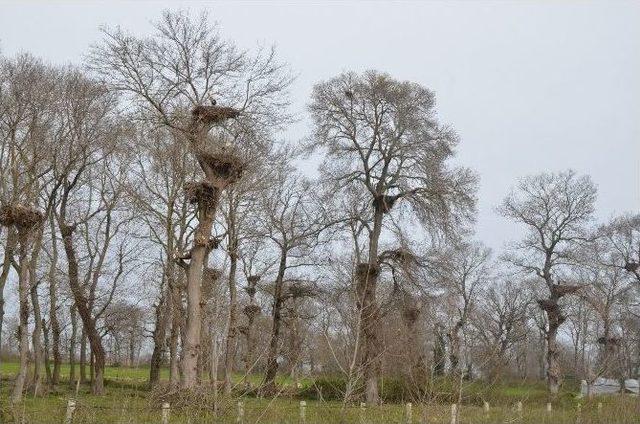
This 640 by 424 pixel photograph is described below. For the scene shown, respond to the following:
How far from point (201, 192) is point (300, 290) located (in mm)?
15013

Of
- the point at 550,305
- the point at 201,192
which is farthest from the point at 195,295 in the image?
the point at 550,305

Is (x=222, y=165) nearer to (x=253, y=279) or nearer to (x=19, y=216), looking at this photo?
(x=19, y=216)

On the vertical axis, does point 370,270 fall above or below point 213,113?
below

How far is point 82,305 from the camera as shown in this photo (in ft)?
85.1

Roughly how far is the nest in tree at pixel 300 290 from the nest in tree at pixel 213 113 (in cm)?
1497

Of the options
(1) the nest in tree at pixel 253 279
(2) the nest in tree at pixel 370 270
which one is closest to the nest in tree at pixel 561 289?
(2) the nest in tree at pixel 370 270

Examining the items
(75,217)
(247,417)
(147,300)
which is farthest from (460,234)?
(147,300)

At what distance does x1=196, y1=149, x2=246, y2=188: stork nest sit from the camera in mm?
16594

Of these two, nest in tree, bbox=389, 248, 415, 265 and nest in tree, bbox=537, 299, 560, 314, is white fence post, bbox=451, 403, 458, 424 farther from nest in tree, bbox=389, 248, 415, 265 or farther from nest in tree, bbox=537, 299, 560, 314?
nest in tree, bbox=537, 299, 560, 314

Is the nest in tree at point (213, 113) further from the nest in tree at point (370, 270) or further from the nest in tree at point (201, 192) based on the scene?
the nest in tree at point (370, 270)

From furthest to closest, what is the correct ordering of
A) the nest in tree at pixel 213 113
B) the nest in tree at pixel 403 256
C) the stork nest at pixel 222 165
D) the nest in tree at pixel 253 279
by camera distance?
the nest in tree at pixel 253 279 < the nest in tree at pixel 403 256 < the nest in tree at pixel 213 113 < the stork nest at pixel 222 165

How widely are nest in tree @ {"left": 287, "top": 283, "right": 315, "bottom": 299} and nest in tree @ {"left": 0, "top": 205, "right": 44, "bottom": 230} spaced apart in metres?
15.7

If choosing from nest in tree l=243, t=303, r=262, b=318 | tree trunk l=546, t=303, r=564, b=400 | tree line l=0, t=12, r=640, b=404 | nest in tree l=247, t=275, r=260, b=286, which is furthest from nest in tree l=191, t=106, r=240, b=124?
tree trunk l=546, t=303, r=564, b=400

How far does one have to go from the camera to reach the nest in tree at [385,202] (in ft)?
87.2
